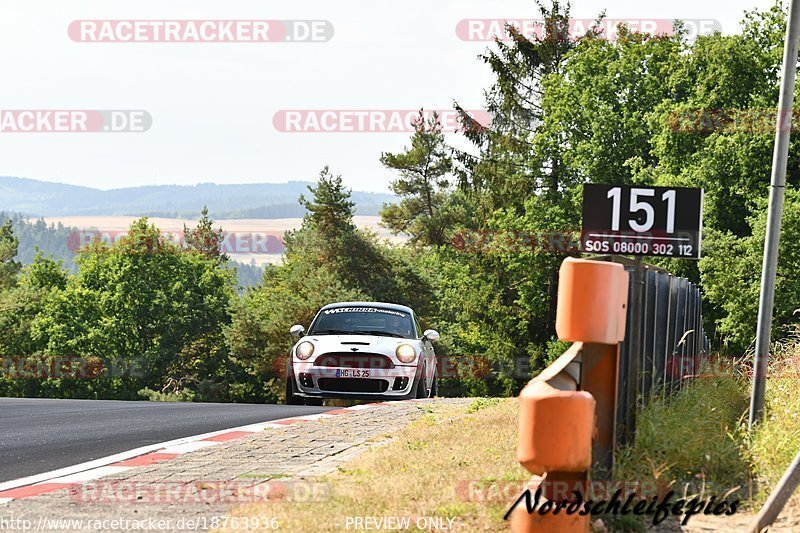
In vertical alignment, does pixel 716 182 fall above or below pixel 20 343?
above

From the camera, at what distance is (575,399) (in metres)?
5.64

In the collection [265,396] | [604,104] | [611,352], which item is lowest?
[265,396]

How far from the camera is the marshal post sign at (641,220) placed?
7930 mm

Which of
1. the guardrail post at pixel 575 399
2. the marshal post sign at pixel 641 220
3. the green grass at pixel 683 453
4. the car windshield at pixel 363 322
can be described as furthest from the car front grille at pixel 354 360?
the guardrail post at pixel 575 399

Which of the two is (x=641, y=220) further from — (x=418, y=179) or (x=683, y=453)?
(x=418, y=179)

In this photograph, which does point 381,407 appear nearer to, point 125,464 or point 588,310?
point 125,464

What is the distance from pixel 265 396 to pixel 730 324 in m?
34.2

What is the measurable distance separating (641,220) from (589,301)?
2132 mm

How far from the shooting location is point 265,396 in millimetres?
64625

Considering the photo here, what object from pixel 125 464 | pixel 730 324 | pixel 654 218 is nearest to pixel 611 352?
pixel 654 218

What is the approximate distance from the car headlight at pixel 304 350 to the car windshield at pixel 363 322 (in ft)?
2.36

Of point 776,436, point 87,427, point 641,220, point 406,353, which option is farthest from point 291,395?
point 641,220

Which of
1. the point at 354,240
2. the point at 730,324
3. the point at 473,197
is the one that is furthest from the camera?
the point at 354,240

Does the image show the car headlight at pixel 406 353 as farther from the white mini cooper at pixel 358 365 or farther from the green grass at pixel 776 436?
the green grass at pixel 776 436
